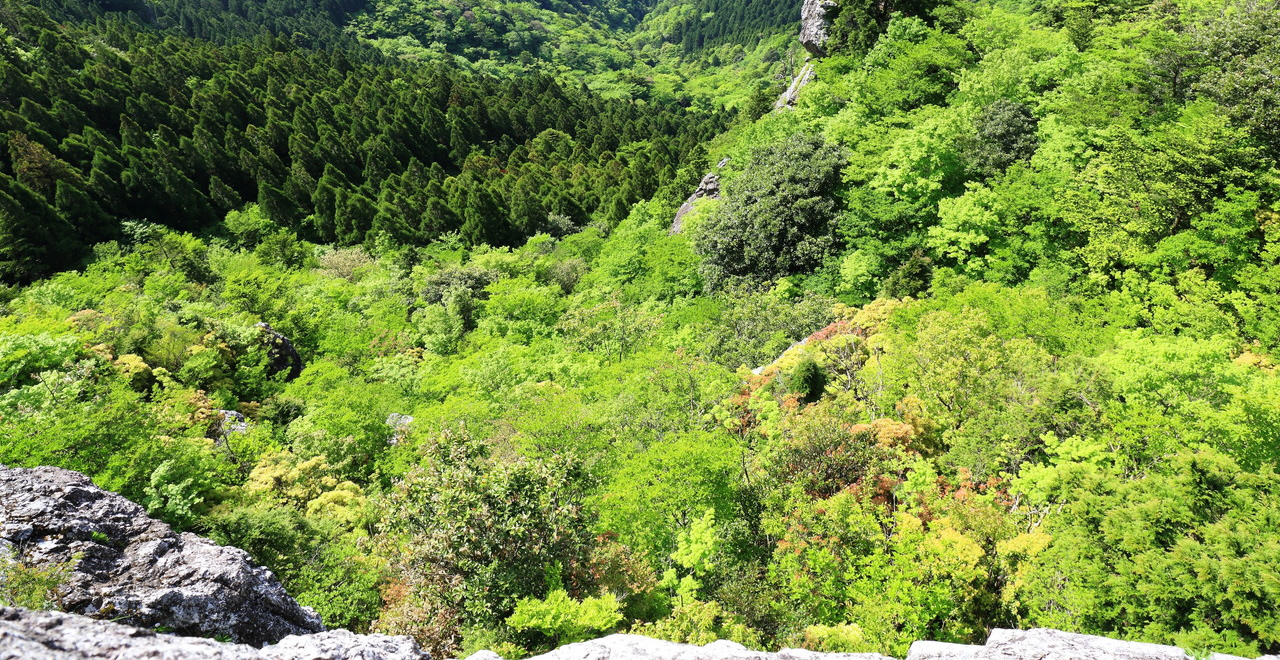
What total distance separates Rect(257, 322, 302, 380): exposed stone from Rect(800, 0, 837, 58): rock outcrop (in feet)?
172

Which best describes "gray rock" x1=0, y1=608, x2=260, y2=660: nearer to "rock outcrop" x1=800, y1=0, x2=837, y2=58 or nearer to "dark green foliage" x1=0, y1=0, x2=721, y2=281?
"dark green foliage" x1=0, y1=0, x2=721, y2=281

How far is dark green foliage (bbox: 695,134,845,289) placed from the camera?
1357 inches

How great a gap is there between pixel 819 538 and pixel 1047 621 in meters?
5.22

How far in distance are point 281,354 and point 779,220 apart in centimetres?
3488

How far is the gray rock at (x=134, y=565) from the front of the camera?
10.8 m

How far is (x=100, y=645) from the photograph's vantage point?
617cm

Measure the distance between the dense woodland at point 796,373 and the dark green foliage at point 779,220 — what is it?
218mm

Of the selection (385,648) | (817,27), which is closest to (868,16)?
(817,27)

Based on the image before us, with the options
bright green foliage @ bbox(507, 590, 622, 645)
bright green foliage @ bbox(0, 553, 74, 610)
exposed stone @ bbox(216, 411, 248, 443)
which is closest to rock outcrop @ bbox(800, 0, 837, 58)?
exposed stone @ bbox(216, 411, 248, 443)

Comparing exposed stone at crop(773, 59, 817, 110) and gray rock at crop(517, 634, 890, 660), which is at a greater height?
exposed stone at crop(773, 59, 817, 110)

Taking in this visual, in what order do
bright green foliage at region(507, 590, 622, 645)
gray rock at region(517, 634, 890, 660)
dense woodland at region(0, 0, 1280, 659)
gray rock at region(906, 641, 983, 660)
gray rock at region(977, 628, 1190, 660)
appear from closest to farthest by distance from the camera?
gray rock at region(977, 628, 1190, 660) → gray rock at region(517, 634, 890, 660) → gray rock at region(906, 641, 983, 660) → bright green foliage at region(507, 590, 622, 645) → dense woodland at region(0, 0, 1280, 659)

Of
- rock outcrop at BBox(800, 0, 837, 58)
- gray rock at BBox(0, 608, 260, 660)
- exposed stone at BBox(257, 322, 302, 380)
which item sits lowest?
exposed stone at BBox(257, 322, 302, 380)

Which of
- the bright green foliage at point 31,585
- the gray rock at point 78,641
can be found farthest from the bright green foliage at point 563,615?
the bright green foliage at point 31,585

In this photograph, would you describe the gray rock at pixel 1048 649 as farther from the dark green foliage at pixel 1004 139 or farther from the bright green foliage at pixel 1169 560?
the dark green foliage at pixel 1004 139
